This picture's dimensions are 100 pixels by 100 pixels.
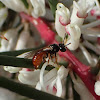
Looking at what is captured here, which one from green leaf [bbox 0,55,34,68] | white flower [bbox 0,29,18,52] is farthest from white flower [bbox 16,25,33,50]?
green leaf [bbox 0,55,34,68]

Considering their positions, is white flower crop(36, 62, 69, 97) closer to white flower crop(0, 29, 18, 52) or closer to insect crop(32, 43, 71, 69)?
insect crop(32, 43, 71, 69)

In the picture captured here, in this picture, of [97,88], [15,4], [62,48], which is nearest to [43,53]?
[62,48]

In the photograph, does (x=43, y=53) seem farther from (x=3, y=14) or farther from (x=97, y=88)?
(x=3, y=14)

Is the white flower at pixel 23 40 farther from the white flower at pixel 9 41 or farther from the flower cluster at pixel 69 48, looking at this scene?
the flower cluster at pixel 69 48

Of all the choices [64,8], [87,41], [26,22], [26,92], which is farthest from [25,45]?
[26,92]

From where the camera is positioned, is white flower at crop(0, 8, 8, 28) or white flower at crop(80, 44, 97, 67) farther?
white flower at crop(0, 8, 8, 28)

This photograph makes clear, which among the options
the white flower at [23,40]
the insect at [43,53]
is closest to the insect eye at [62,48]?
the insect at [43,53]

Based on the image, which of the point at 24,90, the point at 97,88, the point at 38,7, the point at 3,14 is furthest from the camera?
the point at 3,14

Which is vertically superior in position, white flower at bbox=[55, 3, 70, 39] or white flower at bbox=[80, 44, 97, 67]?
white flower at bbox=[55, 3, 70, 39]

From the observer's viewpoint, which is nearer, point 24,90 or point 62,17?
point 24,90
